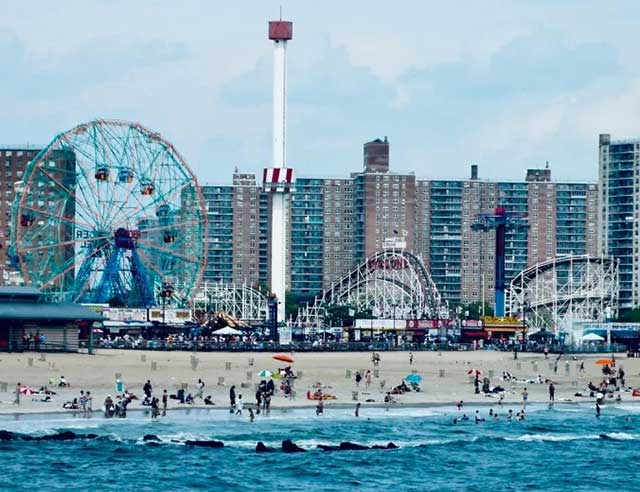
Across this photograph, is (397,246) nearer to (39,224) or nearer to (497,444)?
(39,224)


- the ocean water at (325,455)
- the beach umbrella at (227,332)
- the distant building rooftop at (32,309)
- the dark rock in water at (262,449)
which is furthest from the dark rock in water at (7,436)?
the beach umbrella at (227,332)

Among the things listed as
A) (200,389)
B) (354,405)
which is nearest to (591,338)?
(354,405)

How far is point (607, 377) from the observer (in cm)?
9981

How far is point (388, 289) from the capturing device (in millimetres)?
198625

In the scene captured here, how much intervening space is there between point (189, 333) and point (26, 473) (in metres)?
81.0

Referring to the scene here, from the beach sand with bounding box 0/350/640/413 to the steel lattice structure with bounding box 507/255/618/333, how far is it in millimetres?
67126

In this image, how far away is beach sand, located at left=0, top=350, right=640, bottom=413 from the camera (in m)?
80.8

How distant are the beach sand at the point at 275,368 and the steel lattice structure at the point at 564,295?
2643 inches

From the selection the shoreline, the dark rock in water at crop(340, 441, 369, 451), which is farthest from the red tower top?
the dark rock in water at crop(340, 441, 369, 451)

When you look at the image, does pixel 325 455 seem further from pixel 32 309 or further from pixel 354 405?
pixel 32 309

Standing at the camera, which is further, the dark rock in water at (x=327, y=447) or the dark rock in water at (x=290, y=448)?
the dark rock in water at (x=327, y=447)

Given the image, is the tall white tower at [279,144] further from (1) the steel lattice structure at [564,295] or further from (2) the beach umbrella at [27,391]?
(2) the beach umbrella at [27,391]

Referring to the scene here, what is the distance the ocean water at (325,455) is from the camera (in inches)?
2360

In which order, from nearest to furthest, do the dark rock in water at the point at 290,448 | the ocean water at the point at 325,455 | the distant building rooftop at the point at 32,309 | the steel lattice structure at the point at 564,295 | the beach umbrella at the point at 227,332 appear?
the ocean water at the point at 325,455
the dark rock in water at the point at 290,448
the distant building rooftop at the point at 32,309
the beach umbrella at the point at 227,332
the steel lattice structure at the point at 564,295
